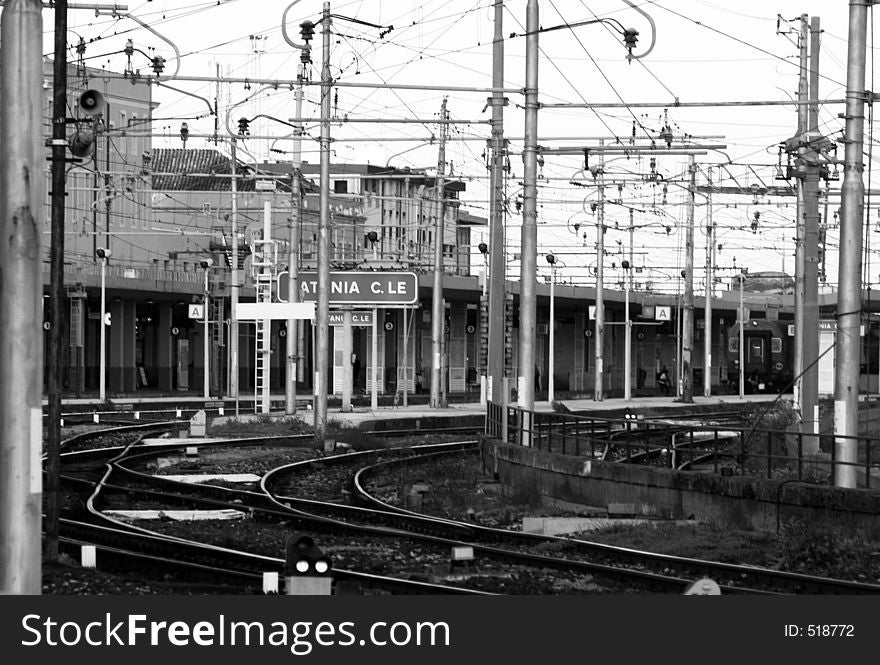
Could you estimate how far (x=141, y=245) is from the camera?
3583 inches

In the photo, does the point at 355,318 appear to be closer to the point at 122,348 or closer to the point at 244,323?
the point at 122,348

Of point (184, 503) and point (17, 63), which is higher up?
point (17, 63)

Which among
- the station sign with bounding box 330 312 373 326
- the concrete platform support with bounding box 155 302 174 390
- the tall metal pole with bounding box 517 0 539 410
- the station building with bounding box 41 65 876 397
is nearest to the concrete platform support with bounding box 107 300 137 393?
the station building with bounding box 41 65 876 397

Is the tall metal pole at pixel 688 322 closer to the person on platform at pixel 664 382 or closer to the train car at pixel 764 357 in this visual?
the person on platform at pixel 664 382

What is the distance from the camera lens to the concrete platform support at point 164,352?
72125 millimetres

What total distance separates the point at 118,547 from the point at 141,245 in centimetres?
7603

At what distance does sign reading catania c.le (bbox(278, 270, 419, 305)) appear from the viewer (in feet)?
137

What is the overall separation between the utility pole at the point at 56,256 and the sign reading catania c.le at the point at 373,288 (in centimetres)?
2681

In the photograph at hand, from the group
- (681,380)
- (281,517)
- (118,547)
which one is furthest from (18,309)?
(681,380)

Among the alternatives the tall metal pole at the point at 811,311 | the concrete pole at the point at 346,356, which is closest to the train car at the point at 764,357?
the concrete pole at the point at 346,356

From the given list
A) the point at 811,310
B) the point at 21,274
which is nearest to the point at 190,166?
the point at 811,310

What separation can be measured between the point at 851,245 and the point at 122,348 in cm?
5085

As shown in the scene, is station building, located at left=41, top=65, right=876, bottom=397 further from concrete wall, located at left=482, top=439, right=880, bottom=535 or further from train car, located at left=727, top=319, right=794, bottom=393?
concrete wall, located at left=482, top=439, right=880, bottom=535

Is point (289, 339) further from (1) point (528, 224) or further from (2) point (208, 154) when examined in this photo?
(2) point (208, 154)
